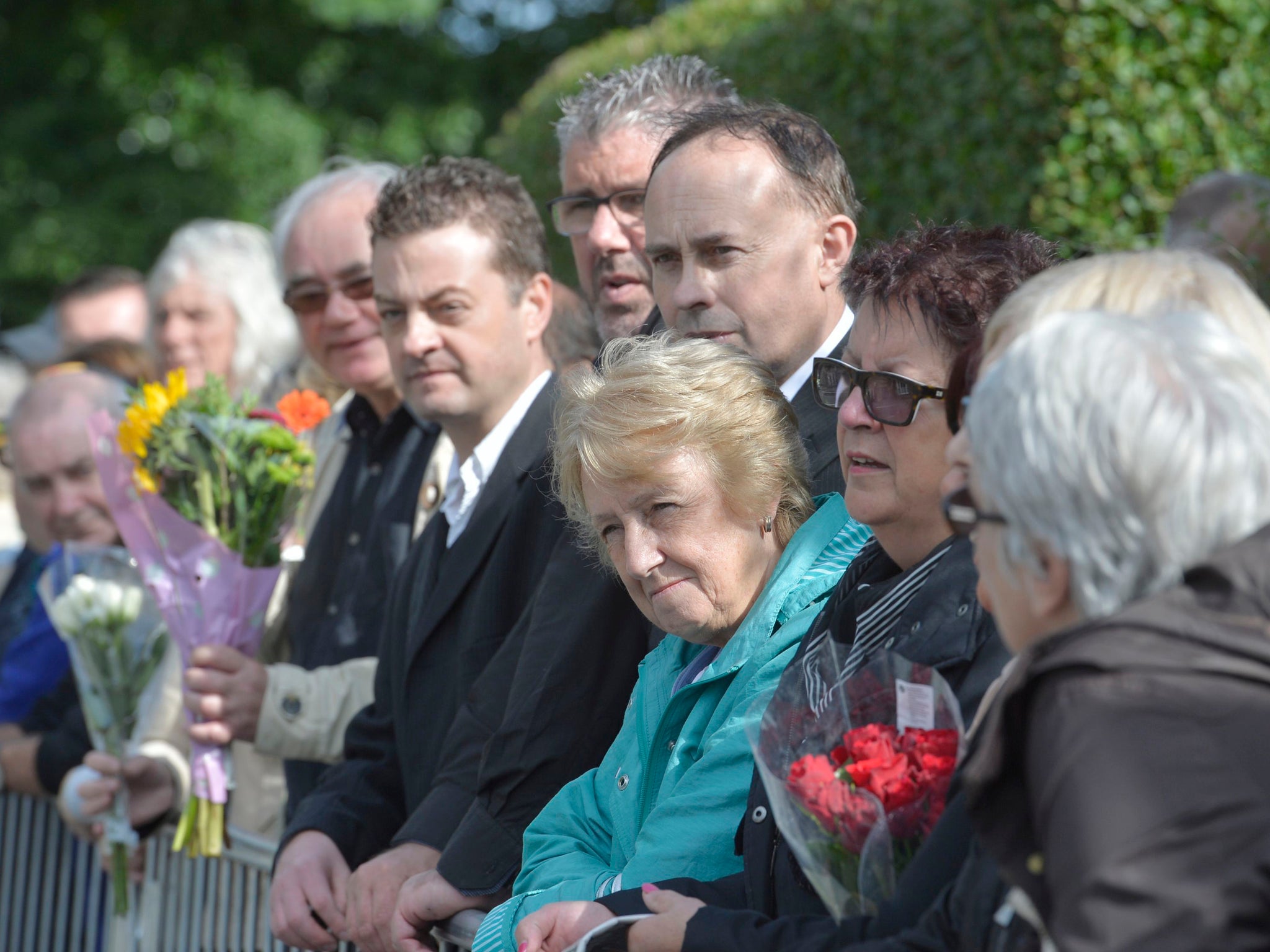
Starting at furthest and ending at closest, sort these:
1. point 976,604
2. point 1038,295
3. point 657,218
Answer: point 657,218, point 976,604, point 1038,295

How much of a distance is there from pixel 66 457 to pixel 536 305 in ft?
7.02

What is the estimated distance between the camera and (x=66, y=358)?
20.3 ft

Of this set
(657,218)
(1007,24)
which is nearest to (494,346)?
(657,218)

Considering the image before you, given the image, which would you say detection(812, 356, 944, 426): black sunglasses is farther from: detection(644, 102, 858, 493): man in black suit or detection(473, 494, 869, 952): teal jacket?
detection(644, 102, 858, 493): man in black suit

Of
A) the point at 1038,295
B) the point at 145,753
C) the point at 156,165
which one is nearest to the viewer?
the point at 1038,295

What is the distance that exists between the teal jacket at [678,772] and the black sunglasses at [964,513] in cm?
78

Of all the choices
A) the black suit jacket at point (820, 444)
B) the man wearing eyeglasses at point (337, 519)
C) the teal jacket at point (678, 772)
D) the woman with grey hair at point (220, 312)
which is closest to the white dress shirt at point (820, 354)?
the black suit jacket at point (820, 444)

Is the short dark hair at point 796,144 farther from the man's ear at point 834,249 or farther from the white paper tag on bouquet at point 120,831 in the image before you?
the white paper tag on bouquet at point 120,831

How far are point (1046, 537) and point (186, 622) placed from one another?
3.10 meters

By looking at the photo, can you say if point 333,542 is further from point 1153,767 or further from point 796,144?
point 1153,767

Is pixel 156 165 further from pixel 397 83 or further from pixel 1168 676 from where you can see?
pixel 1168 676

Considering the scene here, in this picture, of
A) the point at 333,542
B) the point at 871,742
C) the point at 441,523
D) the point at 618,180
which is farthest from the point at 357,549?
the point at 871,742

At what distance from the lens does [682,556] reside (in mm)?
2631

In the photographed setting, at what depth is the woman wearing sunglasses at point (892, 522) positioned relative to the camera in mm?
2115
